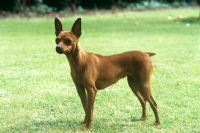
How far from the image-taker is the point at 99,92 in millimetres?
7441

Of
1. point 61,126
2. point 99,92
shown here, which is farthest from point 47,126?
point 99,92

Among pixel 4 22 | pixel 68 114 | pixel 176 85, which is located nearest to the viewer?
pixel 68 114

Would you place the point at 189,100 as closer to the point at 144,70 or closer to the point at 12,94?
the point at 144,70

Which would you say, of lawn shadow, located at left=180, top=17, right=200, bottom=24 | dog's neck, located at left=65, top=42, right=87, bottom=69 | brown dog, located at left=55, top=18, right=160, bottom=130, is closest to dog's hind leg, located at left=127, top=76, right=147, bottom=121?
brown dog, located at left=55, top=18, right=160, bottom=130

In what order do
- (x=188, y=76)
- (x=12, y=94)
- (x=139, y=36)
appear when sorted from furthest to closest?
(x=139, y=36) < (x=188, y=76) < (x=12, y=94)

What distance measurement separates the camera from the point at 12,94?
23.6 ft

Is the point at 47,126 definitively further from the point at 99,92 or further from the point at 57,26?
the point at 99,92

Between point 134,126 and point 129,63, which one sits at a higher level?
point 129,63

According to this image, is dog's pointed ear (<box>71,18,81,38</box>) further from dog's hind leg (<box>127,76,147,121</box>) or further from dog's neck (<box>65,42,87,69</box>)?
dog's hind leg (<box>127,76,147,121</box>)

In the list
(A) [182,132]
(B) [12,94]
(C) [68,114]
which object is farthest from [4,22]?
(A) [182,132]

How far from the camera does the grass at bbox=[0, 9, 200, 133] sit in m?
5.72

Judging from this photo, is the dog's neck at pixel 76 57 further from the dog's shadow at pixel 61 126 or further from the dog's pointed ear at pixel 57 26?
the dog's shadow at pixel 61 126

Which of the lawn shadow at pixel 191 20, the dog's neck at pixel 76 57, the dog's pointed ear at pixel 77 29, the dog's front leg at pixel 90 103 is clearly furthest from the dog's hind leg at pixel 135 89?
the lawn shadow at pixel 191 20

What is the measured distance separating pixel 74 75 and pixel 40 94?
212cm
